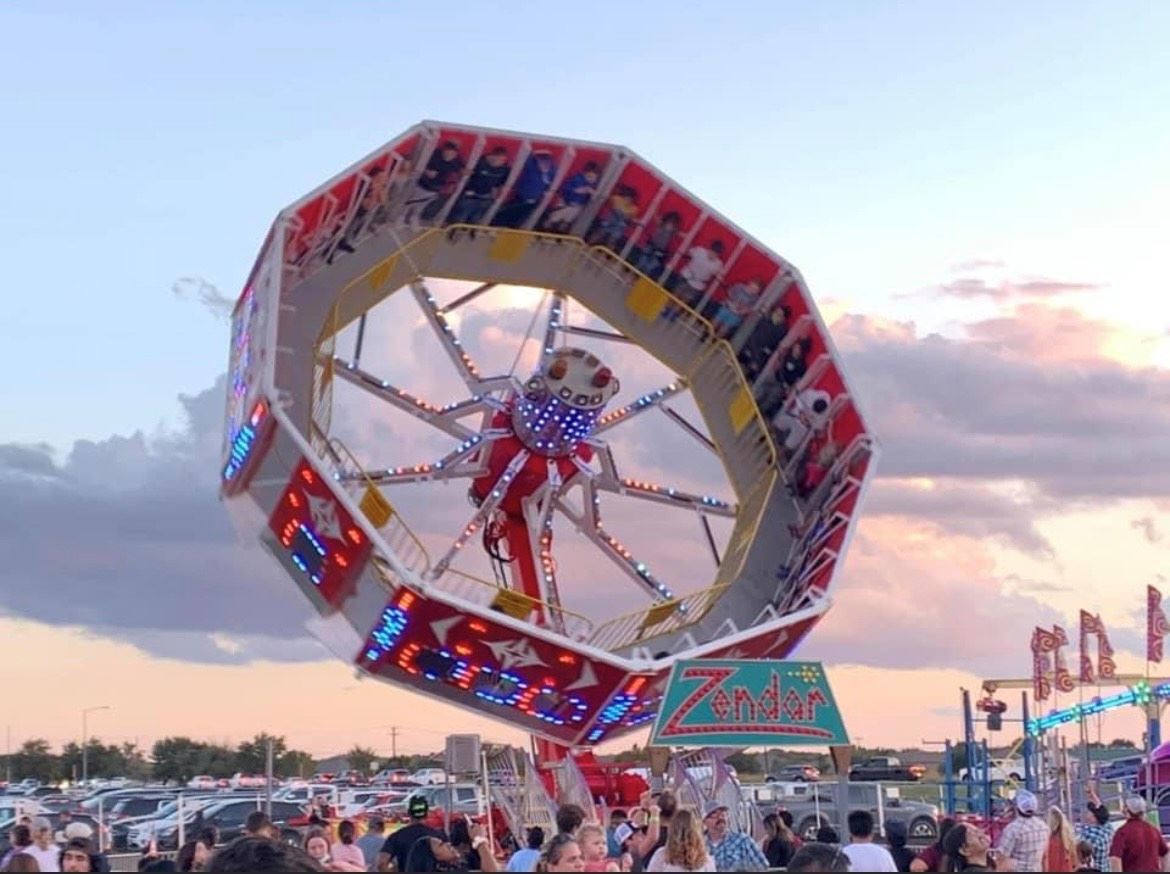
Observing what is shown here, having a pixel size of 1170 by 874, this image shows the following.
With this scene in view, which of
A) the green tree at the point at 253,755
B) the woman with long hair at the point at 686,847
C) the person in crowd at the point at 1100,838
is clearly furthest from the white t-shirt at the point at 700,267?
the green tree at the point at 253,755

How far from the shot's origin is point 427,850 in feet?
42.8

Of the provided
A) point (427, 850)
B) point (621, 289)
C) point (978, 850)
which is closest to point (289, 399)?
point (621, 289)

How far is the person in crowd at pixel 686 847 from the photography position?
32.6 feet

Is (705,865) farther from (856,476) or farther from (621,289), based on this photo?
(621,289)

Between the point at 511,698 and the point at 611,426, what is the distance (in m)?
5.69

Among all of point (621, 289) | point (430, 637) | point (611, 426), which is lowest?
point (430, 637)

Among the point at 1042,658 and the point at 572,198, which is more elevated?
the point at 572,198

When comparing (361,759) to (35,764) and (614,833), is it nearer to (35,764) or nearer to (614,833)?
(35,764)

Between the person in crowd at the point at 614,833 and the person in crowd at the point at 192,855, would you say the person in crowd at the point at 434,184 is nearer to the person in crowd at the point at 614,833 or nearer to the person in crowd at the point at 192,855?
the person in crowd at the point at 614,833

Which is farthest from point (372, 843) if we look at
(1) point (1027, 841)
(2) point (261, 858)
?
(2) point (261, 858)

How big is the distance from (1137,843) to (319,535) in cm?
1515

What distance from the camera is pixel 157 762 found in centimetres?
9731

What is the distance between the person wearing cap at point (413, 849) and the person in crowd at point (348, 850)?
1.70 ft

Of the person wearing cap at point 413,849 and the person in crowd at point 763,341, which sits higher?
the person in crowd at point 763,341
